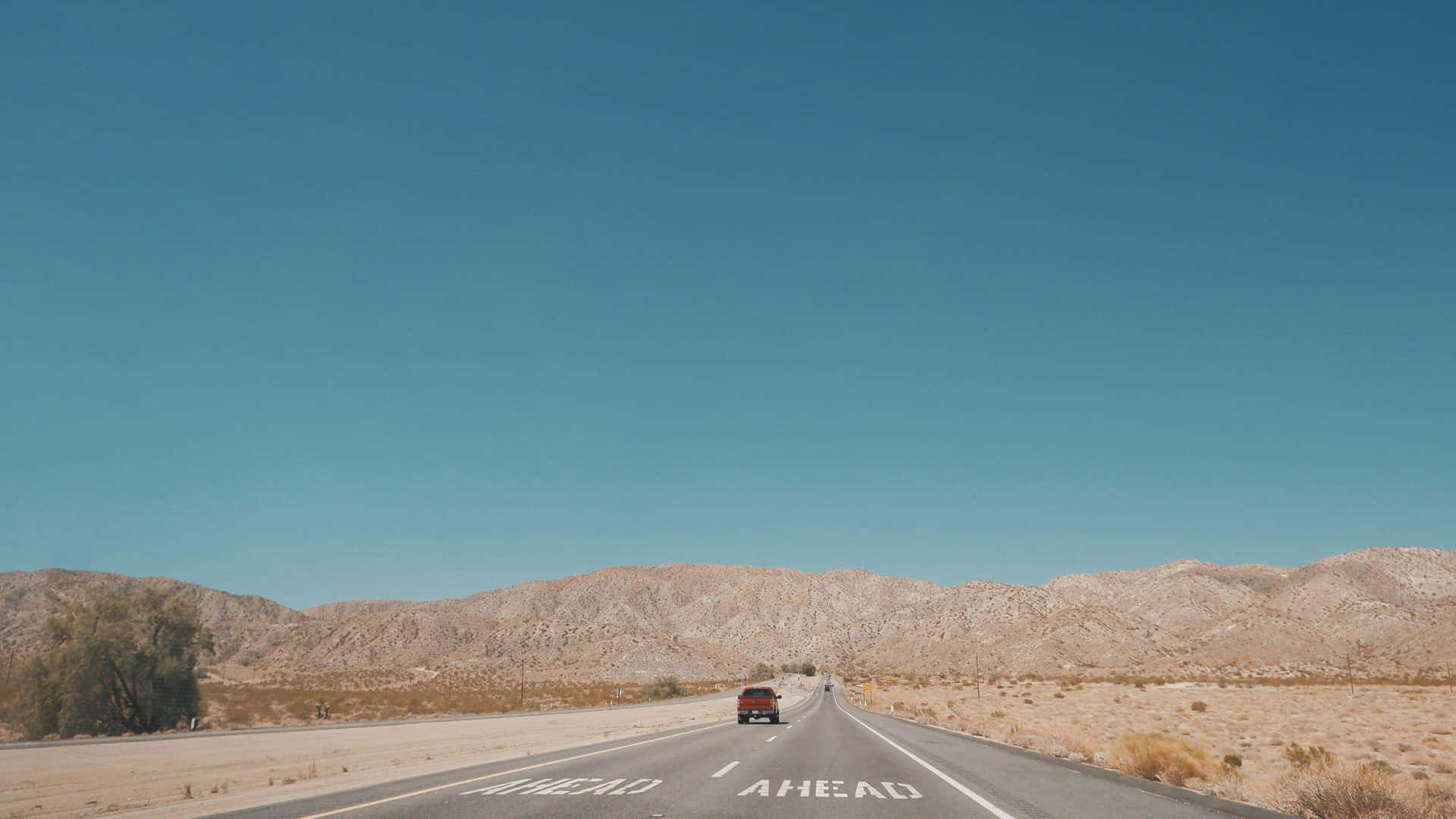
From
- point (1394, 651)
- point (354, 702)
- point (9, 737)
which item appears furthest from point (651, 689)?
point (1394, 651)

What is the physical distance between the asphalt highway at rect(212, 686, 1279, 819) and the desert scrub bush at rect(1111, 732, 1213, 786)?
33.8 inches

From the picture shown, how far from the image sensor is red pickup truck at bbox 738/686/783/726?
40.6 meters

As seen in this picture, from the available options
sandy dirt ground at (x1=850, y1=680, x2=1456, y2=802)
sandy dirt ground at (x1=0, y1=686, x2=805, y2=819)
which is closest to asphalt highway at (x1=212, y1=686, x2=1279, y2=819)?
sandy dirt ground at (x1=0, y1=686, x2=805, y2=819)

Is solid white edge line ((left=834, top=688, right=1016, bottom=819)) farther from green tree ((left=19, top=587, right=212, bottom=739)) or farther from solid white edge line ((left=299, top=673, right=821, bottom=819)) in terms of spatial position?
green tree ((left=19, top=587, right=212, bottom=739))

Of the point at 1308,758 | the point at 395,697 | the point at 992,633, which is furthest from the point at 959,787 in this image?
the point at 992,633

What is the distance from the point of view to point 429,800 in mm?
12438

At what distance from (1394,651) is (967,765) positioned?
4885 inches

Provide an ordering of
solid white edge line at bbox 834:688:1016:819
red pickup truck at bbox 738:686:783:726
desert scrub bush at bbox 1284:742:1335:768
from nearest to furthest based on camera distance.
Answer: solid white edge line at bbox 834:688:1016:819 < desert scrub bush at bbox 1284:742:1335:768 < red pickup truck at bbox 738:686:783:726

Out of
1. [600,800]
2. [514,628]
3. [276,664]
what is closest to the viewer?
[600,800]

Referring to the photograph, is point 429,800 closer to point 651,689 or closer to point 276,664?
point 651,689

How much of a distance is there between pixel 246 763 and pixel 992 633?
13707 cm

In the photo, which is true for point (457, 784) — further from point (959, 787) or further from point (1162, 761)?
point (1162, 761)

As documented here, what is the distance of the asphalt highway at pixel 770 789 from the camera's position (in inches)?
452

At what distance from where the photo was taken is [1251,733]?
121 ft
